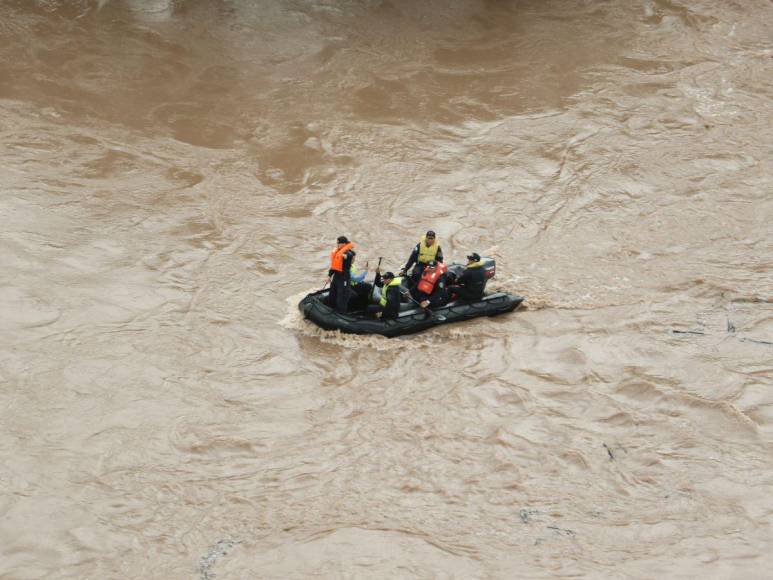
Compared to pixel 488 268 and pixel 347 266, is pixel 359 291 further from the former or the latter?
pixel 488 268

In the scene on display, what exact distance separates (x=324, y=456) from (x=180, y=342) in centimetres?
269

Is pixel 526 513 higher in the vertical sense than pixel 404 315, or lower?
lower

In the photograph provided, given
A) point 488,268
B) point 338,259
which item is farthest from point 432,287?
point 338,259

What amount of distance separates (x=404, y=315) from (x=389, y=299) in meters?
0.29

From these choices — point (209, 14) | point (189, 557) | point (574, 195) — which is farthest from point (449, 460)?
point (209, 14)

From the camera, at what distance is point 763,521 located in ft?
23.4

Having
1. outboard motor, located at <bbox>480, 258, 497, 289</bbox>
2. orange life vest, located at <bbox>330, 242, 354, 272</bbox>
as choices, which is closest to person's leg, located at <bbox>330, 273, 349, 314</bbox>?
orange life vest, located at <bbox>330, 242, 354, 272</bbox>

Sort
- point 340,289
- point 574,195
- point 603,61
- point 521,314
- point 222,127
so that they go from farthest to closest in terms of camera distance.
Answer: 1. point 603,61
2. point 222,127
3. point 574,195
4. point 521,314
5. point 340,289

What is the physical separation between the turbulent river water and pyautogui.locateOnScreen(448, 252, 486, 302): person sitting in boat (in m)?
0.44

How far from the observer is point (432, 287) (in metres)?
9.95

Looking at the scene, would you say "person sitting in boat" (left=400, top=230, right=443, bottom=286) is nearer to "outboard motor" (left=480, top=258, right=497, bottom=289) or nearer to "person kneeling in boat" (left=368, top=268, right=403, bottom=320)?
"person kneeling in boat" (left=368, top=268, right=403, bottom=320)

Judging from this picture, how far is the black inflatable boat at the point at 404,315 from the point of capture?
974cm

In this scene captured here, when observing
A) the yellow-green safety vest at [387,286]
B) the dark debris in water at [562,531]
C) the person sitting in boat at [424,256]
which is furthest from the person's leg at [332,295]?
the dark debris in water at [562,531]

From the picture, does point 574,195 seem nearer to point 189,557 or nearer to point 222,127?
point 222,127
